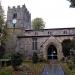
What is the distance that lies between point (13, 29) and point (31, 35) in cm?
510

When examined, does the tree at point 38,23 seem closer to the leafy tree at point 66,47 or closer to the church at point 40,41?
the church at point 40,41

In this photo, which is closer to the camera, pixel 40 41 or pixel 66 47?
pixel 66 47

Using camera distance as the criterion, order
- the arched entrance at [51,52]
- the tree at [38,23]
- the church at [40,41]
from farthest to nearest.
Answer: the tree at [38,23], the arched entrance at [51,52], the church at [40,41]

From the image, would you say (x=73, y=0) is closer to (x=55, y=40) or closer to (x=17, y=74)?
(x=17, y=74)

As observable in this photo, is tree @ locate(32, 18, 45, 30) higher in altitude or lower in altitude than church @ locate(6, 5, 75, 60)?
higher

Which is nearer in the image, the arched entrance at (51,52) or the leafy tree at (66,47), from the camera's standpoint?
the leafy tree at (66,47)

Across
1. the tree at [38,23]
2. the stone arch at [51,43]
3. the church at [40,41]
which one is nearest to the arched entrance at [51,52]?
the church at [40,41]

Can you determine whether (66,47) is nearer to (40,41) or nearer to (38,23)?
(40,41)

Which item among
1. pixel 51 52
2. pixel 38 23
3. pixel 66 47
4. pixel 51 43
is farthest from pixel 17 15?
pixel 66 47

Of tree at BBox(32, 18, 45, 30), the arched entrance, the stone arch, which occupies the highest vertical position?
tree at BBox(32, 18, 45, 30)

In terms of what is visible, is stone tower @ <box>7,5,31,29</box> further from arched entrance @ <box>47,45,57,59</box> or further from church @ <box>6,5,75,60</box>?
arched entrance @ <box>47,45,57,59</box>

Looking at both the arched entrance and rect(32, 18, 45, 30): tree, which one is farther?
rect(32, 18, 45, 30): tree

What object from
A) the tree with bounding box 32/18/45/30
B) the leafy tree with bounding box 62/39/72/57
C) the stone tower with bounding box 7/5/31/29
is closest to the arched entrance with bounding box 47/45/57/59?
the leafy tree with bounding box 62/39/72/57

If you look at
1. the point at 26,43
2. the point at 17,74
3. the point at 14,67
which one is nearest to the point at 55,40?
the point at 26,43
